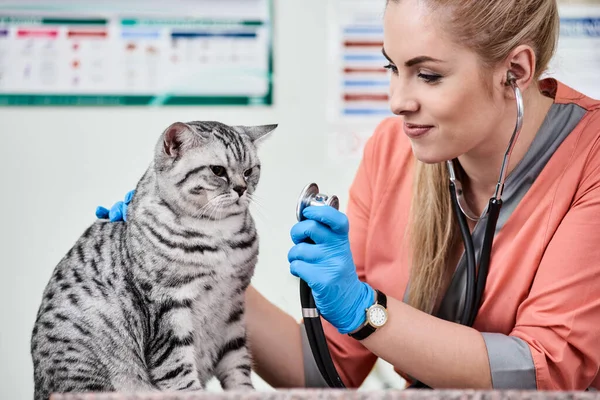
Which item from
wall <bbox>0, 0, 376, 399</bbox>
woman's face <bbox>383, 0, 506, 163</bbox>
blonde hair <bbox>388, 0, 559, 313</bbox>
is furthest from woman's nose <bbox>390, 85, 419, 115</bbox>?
wall <bbox>0, 0, 376, 399</bbox>

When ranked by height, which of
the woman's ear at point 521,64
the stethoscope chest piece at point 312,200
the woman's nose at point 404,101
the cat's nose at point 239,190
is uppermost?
the woman's ear at point 521,64

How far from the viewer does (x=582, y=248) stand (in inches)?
38.7

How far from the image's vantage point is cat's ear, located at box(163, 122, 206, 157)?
0.82 m

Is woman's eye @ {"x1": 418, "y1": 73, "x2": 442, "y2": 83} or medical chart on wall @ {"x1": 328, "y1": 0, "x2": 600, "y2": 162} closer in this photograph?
woman's eye @ {"x1": 418, "y1": 73, "x2": 442, "y2": 83}

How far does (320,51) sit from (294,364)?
1.23 meters

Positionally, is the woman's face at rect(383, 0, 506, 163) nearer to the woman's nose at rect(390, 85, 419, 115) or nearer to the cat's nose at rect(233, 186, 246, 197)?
the woman's nose at rect(390, 85, 419, 115)

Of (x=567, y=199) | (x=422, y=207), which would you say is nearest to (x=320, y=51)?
(x=422, y=207)

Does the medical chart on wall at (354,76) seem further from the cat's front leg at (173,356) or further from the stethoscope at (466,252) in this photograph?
the cat's front leg at (173,356)

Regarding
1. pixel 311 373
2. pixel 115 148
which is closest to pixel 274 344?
pixel 311 373

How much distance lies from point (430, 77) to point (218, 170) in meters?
0.39

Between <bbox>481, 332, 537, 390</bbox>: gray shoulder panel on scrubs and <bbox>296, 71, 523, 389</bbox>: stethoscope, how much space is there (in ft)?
0.36

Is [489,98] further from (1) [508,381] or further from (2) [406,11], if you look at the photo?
(1) [508,381]

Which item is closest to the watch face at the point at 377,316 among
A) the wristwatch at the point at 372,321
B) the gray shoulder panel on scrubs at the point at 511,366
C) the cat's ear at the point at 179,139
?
the wristwatch at the point at 372,321

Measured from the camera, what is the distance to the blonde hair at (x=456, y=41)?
0.96 meters
